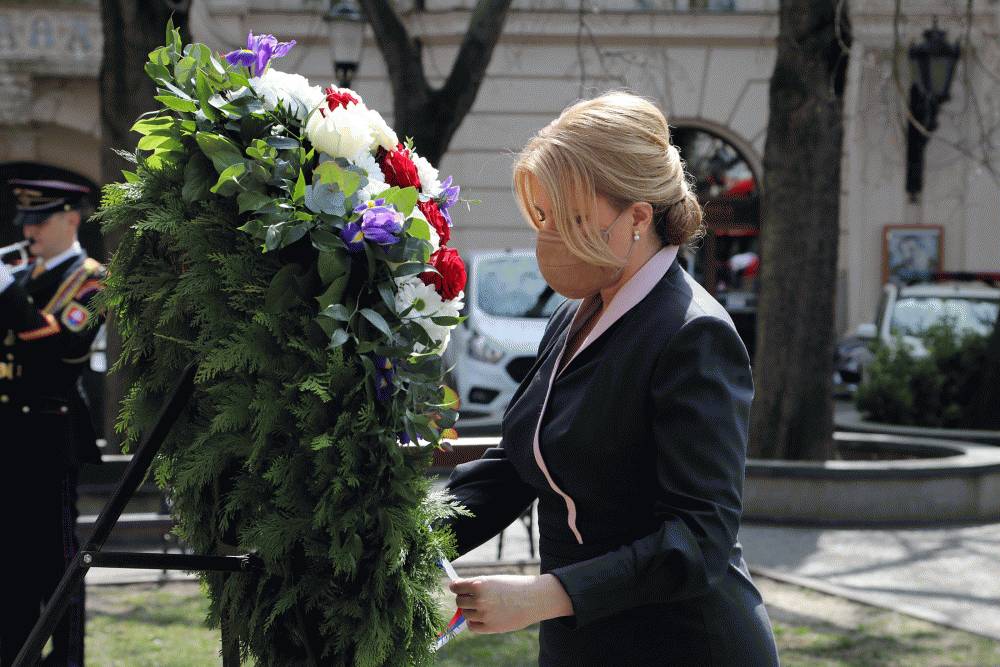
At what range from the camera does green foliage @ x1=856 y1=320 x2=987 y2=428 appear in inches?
483

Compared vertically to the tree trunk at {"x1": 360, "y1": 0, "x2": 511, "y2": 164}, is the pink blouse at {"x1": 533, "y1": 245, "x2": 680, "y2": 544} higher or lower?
lower

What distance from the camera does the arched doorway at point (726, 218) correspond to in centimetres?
2216

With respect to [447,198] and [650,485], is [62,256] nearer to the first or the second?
[447,198]

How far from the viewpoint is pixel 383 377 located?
2.20m

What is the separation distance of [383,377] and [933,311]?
603 inches

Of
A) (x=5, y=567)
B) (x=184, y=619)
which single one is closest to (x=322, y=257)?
(x=5, y=567)

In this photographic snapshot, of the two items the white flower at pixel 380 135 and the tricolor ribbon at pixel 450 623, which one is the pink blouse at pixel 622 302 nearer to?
the tricolor ribbon at pixel 450 623

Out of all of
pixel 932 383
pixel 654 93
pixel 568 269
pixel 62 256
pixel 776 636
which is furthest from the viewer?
pixel 654 93

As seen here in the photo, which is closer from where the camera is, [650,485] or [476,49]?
[650,485]

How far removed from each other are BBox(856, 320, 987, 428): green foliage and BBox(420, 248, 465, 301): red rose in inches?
416

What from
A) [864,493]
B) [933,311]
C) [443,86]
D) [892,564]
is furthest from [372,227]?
[933,311]

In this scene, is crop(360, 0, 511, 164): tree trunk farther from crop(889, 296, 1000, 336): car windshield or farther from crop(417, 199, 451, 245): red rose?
crop(889, 296, 1000, 336): car windshield

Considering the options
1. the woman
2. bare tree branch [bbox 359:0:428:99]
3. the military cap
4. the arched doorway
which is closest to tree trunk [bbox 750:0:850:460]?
bare tree branch [bbox 359:0:428:99]

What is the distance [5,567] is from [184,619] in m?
1.41
